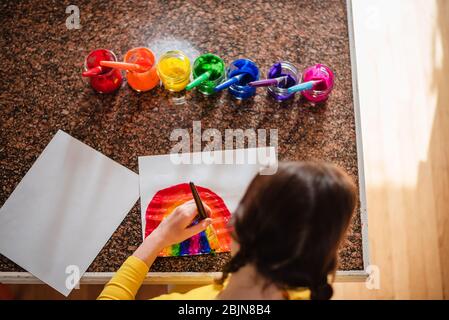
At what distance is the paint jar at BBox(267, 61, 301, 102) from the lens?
0.92 m

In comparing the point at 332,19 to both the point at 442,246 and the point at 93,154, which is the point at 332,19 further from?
the point at 442,246

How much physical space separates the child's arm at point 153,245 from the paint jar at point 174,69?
0.93ft

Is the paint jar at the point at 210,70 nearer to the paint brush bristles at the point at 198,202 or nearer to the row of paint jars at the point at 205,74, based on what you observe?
the row of paint jars at the point at 205,74

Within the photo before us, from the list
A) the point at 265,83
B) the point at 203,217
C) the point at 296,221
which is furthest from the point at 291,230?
the point at 265,83

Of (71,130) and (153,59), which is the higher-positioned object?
(153,59)

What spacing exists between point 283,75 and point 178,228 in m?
0.42

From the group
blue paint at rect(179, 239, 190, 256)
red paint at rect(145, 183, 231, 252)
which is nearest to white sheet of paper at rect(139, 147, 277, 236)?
red paint at rect(145, 183, 231, 252)

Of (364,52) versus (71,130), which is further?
(364,52)

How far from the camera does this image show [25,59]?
1000mm

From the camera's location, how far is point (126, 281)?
2.68 ft

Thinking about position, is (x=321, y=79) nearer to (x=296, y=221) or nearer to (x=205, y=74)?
(x=205, y=74)
